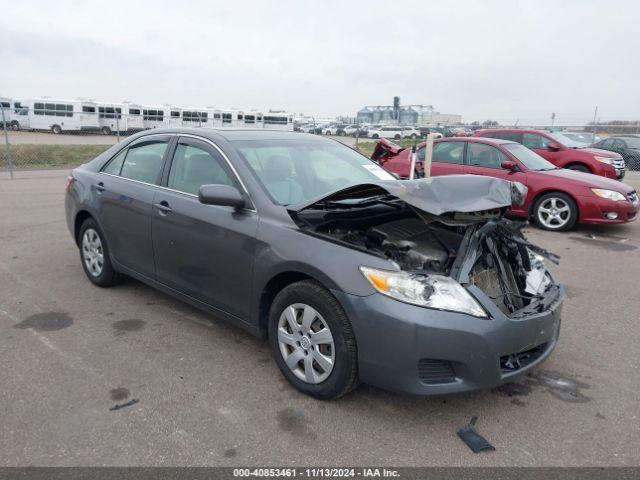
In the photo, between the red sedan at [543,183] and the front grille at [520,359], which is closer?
the front grille at [520,359]

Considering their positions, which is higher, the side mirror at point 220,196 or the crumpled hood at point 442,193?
the crumpled hood at point 442,193

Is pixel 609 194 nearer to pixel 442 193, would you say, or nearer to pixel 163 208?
pixel 442 193

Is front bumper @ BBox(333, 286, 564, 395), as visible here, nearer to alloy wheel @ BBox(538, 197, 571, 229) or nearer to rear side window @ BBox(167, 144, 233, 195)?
rear side window @ BBox(167, 144, 233, 195)

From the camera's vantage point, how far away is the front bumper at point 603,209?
7.92 meters

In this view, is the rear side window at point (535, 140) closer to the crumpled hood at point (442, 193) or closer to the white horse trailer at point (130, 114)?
the crumpled hood at point (442, 193)

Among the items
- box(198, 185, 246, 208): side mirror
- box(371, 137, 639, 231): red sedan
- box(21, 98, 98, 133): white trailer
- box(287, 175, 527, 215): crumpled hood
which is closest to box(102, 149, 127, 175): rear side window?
box(198, 185, 246, 208): side mirror

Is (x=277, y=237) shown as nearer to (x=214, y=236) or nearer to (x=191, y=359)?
(x=214, y=236)

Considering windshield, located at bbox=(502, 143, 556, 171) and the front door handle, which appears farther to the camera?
windshield, located at bbox=(502, 143, 556, 171)

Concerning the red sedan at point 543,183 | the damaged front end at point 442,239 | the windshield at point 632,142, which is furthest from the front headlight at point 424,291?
the windshield at point 632,142

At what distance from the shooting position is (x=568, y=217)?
8.27 metres

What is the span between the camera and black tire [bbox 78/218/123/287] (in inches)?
192

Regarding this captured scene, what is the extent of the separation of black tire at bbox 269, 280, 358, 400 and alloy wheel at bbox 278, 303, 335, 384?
0.10ft

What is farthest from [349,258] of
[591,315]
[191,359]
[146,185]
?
[591,315]

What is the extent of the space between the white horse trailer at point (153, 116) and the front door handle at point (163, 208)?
34203 mm
